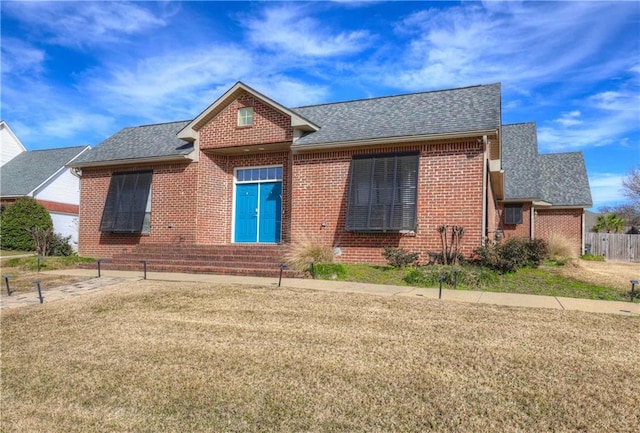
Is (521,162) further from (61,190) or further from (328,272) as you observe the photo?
(61,190)

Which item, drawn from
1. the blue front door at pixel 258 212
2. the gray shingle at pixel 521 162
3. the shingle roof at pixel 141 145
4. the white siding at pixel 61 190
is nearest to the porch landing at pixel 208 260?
Result: the blue front door at pixel 258 212

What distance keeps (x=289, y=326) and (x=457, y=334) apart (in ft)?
7.15

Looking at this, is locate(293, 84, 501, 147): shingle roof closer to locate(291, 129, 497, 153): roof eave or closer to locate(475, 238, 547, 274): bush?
locate(291, 129, 497, 153): roof eave

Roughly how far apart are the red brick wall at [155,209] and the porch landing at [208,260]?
3.59ft

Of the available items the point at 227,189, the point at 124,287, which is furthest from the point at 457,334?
the point at 227,189

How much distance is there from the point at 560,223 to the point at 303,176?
53.2ft

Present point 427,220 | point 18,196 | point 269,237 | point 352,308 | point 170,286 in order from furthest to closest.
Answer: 1. point 18,196
2. point 269,237
3. point 427,220
4. point 170,286
5. point 352,308

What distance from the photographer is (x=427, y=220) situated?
1217 cm

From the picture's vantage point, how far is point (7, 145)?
98.6 ft

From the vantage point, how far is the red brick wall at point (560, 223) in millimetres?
23453

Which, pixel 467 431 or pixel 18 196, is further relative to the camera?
pixel 18 196

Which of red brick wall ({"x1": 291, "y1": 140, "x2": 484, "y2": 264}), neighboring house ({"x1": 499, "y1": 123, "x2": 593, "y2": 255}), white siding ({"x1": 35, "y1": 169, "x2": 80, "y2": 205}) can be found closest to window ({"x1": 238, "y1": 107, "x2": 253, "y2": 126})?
red brick wall ({"x1": 291, "y1": 140, "x2": 484, "y2": 264})

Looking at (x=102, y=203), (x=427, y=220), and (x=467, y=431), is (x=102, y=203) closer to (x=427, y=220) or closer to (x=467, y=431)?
(x=427, y=220)

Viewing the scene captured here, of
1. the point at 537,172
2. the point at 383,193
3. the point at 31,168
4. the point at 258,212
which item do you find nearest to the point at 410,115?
the point at 383,193
